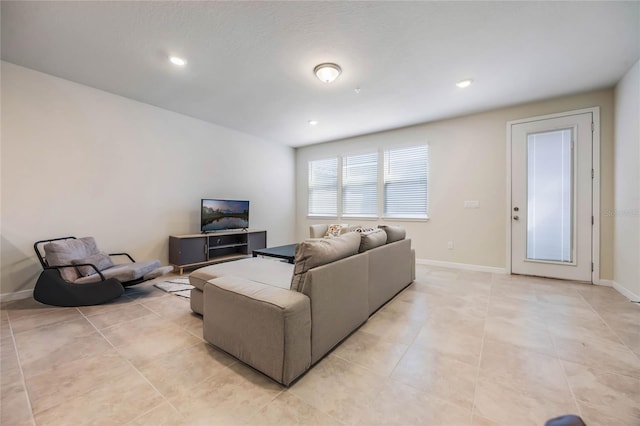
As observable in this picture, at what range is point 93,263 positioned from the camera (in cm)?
291

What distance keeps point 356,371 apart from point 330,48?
2753mm

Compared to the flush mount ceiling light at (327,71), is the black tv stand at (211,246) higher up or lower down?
lower down

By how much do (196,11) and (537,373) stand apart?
3.56 meters

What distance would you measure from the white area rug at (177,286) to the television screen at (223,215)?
1.00 metres

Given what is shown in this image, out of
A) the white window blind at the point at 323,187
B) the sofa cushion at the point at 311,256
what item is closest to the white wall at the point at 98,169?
the white window blind at the point at 323,187

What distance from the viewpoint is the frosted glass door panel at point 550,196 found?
3.54 metres

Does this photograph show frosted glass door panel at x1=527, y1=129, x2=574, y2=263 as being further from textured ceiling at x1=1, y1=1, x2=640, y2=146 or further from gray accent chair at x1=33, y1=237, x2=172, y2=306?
gray accent chair at x1=33, y1=237, x2=172, y2=306

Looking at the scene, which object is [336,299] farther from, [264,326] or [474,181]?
[474,181]

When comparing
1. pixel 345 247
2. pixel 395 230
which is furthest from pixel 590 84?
pixel 345 247

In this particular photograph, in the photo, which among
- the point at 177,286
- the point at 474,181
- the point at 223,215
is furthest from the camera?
the point at 223,215

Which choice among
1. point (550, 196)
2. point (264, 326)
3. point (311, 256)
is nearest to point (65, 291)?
point (264, 326)

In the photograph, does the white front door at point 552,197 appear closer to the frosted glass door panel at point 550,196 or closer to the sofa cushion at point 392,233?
the frosted glass door panel at point 550,196

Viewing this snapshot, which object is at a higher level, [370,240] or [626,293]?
[370,240]

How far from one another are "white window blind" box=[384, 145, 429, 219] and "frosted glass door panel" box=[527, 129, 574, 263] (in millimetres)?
1499
